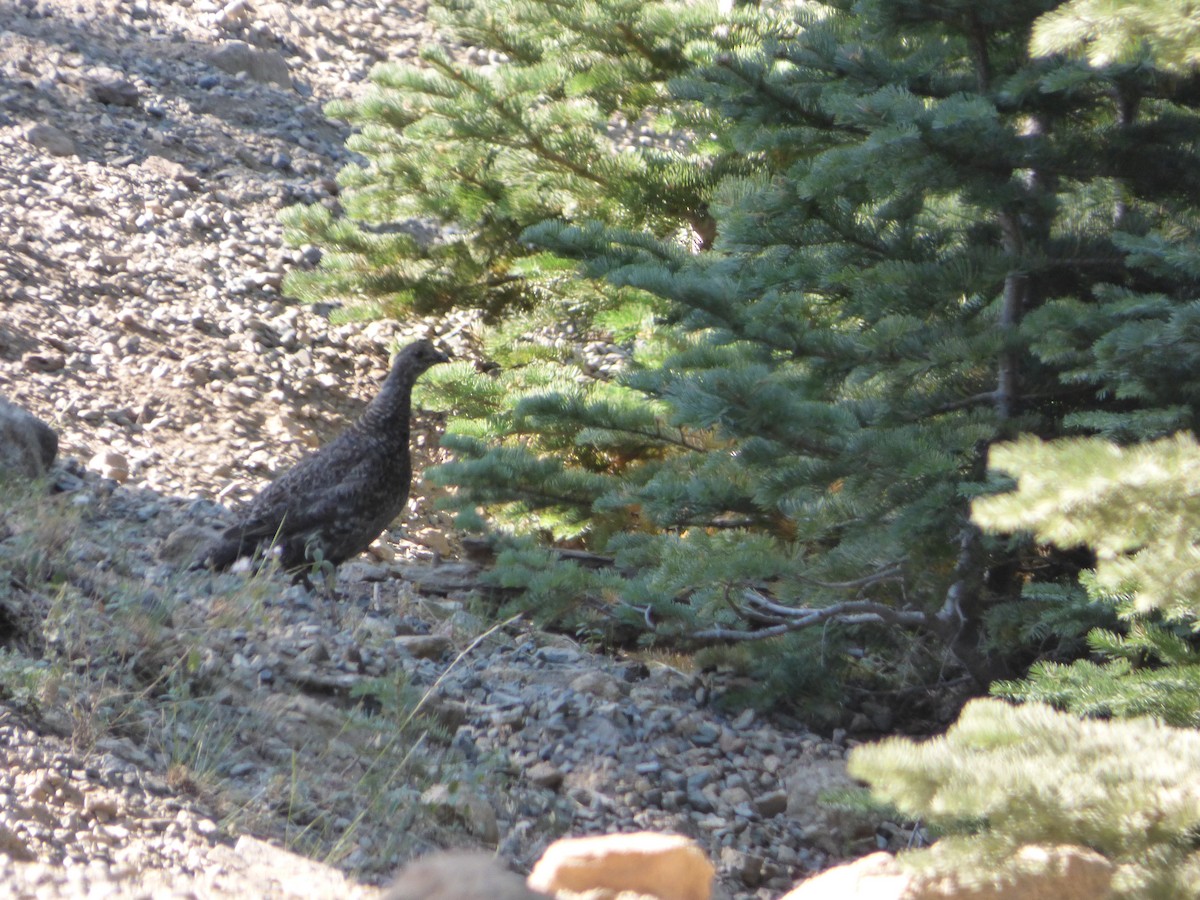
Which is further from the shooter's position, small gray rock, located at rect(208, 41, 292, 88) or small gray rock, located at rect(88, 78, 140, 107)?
small gray rock, located at rect(208, 41, 292, 88)

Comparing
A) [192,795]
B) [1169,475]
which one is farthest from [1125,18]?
[192,795]

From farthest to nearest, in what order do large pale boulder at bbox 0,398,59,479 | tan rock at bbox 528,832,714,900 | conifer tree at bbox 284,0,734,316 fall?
conifer tree at bbox 284,0,734,316, large pale boulder at bbox 0,398,59,479, tan rock at bbox 528,832,714,900

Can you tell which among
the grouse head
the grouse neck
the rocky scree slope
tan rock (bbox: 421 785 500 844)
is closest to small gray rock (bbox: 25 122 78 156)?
the rocky scree slope

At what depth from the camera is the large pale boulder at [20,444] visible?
5.59 meters

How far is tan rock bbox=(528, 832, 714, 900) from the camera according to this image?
2672 mm

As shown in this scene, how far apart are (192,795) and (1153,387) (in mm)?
3022

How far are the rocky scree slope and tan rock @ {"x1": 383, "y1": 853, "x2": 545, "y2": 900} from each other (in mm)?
1004

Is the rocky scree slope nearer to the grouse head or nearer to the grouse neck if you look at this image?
the grouse neck

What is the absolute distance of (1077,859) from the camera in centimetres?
248

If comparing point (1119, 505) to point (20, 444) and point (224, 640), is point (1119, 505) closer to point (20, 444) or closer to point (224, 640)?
point (224, 640)

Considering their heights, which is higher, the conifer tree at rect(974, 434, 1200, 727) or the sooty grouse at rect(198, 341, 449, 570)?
the conifer tree at rect(974, 434, 1200, 727)

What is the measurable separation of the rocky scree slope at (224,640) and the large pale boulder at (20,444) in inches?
7.7

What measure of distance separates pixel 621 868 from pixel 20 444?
4174mm

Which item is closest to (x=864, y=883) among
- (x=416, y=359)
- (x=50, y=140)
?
(x=416, y=359)
